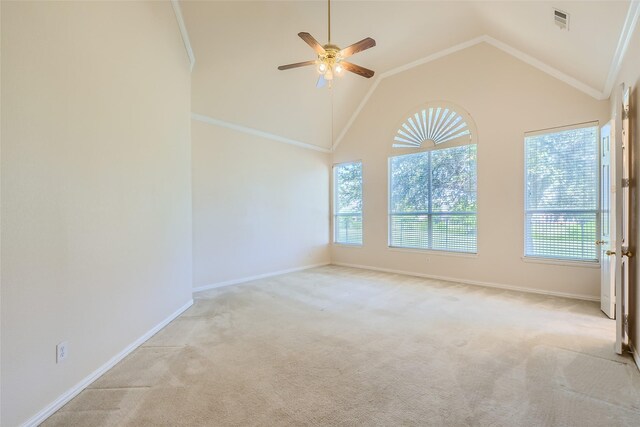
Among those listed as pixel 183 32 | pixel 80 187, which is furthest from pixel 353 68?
pixel 80 187

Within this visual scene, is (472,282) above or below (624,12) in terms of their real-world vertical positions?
below

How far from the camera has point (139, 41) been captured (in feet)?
9.38

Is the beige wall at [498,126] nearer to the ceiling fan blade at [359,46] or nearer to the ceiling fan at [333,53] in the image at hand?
the ceiling fan at [333,53]

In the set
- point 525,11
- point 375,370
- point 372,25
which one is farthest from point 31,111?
point 525,11

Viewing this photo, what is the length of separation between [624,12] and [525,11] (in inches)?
43.2

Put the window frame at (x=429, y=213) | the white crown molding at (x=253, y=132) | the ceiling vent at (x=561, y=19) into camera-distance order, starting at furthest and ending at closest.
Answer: the window frame at (x=429, y=213)
the white crown molding at (x=253, y=132)
the ceiling vent at (x=561, y=19)

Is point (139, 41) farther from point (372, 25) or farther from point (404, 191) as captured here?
point (404, 191)

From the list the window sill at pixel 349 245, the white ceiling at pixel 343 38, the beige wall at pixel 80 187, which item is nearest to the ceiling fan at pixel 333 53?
the white ceiling at pixel 343 38

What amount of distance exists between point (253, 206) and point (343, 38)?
129 inches

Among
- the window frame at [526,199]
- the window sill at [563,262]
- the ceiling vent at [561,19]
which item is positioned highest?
the ceiling vent at [561,19]

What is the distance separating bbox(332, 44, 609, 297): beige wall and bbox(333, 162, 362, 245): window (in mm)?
1128

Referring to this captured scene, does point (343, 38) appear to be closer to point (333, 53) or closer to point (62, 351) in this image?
point (333, 53)

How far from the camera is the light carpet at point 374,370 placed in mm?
1811

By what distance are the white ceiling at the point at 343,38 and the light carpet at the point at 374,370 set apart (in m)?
3.00
